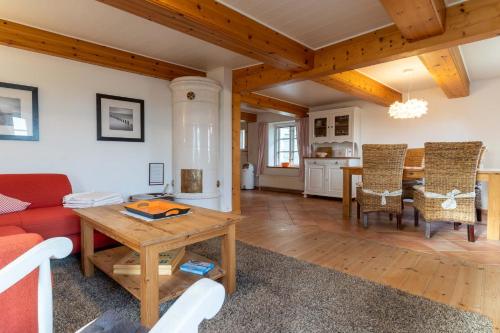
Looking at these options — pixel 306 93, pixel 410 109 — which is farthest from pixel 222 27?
pixel 306 93

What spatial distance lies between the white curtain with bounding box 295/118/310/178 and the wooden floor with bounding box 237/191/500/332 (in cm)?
249

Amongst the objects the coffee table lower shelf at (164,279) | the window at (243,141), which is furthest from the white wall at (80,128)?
the window at (243,141)

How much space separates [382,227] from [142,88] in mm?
3552

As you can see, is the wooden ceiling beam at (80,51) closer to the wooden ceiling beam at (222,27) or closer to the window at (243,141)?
the wooden ceiling beam at (222,27)

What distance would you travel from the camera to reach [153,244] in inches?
52.5

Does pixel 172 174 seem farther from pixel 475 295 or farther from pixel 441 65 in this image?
pixel 441 65

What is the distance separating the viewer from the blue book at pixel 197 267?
169 centimetres

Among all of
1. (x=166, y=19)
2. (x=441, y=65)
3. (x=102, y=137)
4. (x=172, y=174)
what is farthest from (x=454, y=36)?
(x=102, y=137)

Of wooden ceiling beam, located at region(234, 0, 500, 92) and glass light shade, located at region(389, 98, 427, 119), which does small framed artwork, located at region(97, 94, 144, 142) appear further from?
glass light shade, located at region(389, 98, 427, 119)

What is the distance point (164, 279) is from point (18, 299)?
2.88ft

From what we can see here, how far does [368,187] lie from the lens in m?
3.35

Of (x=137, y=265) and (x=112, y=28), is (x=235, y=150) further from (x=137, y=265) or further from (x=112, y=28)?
(x=137, y=265)

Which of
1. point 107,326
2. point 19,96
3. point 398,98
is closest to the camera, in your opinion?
point 107,326

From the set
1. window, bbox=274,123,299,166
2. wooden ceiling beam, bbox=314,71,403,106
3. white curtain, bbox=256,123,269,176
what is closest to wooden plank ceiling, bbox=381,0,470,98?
wooden ceiling beam, bbox=314,71,403,106
